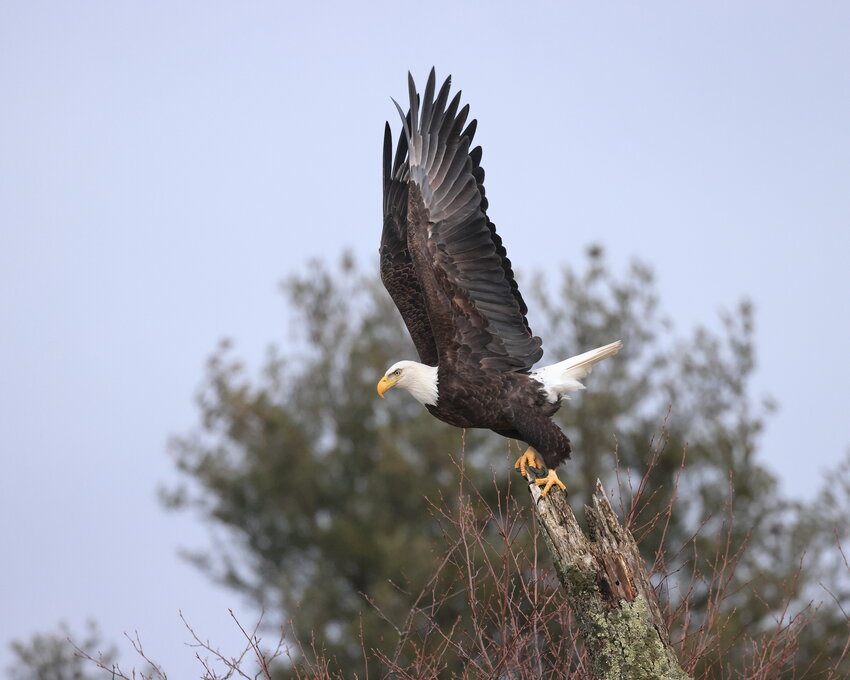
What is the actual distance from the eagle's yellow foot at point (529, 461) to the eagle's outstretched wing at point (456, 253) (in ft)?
1.68

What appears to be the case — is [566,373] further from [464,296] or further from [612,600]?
[612,600]

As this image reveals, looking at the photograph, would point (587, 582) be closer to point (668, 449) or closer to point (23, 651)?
point (668, 449)

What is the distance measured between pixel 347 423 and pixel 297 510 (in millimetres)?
1621

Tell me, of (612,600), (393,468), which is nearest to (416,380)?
(612,600)

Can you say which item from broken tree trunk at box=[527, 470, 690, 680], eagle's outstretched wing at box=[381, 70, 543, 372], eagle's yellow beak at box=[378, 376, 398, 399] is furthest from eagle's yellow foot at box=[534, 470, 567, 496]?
eagle's yellow beak at box=[378, 376, 398, 399]

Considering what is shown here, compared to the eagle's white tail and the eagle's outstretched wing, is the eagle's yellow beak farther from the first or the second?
the eagle's white tail

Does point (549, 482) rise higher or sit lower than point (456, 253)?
lower

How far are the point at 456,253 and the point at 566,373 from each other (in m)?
0.99

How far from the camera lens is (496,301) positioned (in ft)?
23.0

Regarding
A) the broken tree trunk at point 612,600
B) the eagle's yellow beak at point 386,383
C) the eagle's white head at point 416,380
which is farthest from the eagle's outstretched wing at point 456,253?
the broken tree trunk at point 612,600

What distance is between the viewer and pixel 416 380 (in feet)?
22.6

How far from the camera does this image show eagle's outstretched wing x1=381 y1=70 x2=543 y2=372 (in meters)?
6.91

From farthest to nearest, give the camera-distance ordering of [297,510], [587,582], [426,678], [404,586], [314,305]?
[314,305] → [297,510] → [404,586] → [587,582] → [426,678]

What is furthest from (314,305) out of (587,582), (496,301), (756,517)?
(587,582)
